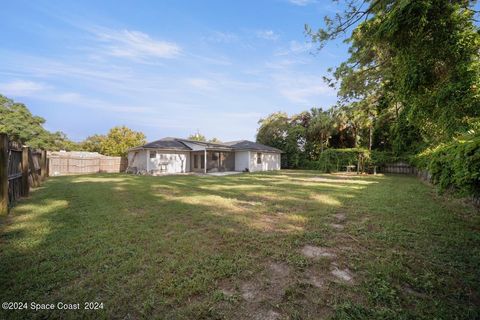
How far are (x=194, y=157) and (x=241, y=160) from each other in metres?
4.96

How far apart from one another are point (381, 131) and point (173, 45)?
66.7 feet

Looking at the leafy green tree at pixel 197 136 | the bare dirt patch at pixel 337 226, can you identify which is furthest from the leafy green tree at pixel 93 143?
the bare dirt patch at pixel 337 226

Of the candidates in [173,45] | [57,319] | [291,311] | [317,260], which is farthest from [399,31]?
[173,45]

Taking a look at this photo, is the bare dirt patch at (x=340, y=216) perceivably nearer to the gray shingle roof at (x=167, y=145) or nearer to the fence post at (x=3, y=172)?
the fence post at (x=3, y=172)

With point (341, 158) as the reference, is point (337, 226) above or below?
below

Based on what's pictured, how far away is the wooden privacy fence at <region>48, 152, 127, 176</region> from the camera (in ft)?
62.6

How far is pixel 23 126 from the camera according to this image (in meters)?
23.5

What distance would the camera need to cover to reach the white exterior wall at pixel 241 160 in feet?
75.3

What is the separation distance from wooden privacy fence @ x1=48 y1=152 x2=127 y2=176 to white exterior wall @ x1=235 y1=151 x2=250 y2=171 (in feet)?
39.6

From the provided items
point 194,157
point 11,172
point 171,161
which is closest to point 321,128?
point 194,157

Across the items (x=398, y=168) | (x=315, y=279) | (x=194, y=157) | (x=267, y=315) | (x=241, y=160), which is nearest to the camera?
(x=267, y=315)

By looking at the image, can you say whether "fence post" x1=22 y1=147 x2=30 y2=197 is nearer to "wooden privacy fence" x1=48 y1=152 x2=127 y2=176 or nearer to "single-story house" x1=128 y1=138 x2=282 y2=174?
"single-story house" x1=128 y1=138 x2=282 y2=174

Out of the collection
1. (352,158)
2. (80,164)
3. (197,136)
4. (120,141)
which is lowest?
(80,164)

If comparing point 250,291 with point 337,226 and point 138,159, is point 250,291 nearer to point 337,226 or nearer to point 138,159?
point 337,226
